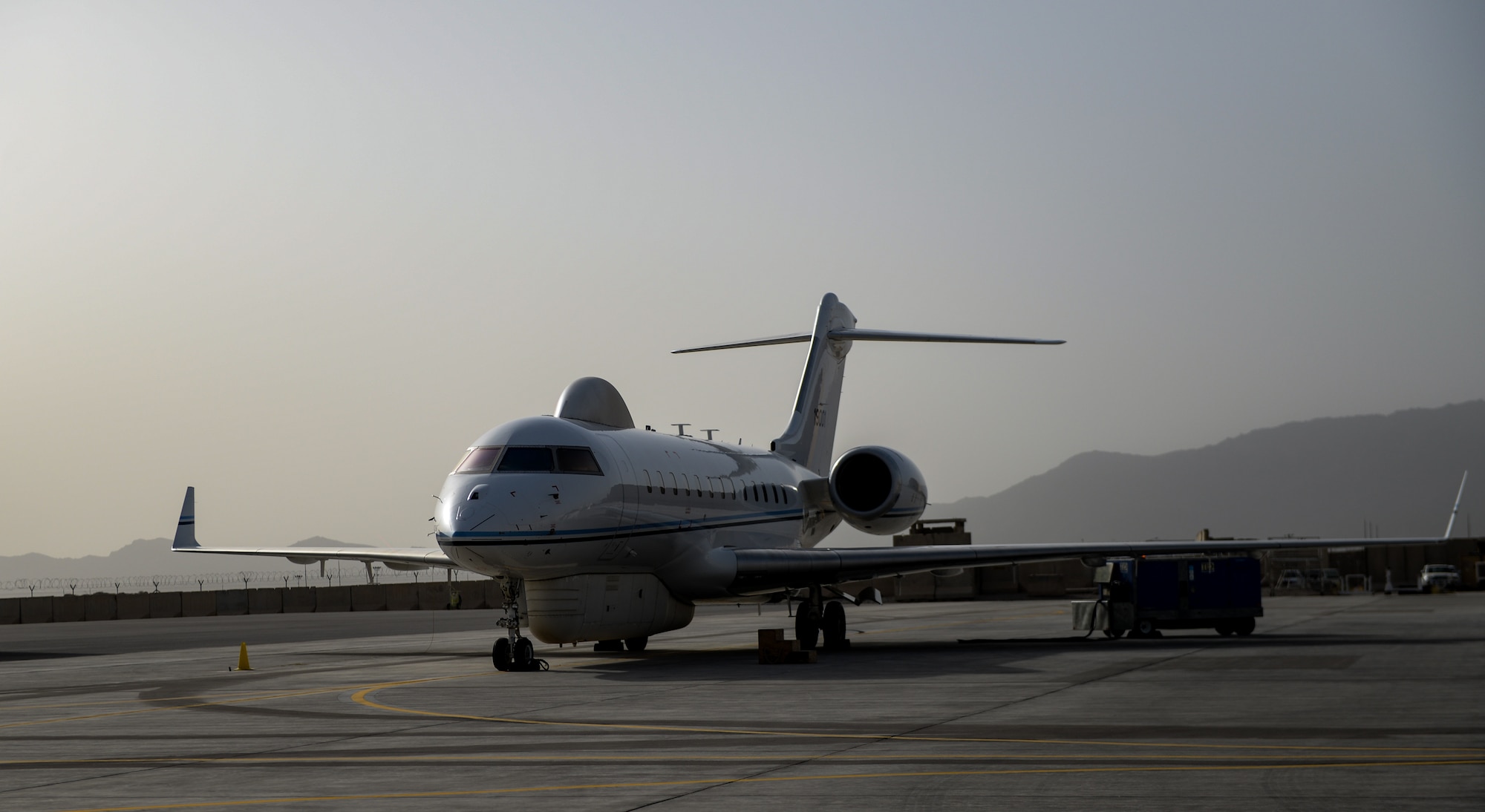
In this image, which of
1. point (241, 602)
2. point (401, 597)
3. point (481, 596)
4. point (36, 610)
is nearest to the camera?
point (36, 610)

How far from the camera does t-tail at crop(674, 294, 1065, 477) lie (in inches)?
1340

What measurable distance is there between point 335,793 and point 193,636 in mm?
31974

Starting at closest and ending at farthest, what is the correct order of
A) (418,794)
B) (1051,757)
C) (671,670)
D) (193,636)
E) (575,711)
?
1. (418,794)
2. (1051,757)
3. (575,711)
4. (671,670)
5. (193,636)

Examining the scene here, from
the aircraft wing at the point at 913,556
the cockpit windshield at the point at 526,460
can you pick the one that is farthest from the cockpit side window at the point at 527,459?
the aircraft wing at the point at 913,556

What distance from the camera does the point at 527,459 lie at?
858 inches

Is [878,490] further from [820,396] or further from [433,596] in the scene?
[433,596]

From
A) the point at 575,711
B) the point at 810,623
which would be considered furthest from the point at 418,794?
the point at 810,623

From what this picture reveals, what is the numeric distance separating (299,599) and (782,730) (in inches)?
2241

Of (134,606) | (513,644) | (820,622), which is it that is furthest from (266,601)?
(513,644)

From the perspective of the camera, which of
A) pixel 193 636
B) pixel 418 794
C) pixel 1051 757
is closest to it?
pixel 418 794

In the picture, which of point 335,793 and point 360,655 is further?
point 360,655

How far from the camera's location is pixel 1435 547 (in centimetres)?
7975

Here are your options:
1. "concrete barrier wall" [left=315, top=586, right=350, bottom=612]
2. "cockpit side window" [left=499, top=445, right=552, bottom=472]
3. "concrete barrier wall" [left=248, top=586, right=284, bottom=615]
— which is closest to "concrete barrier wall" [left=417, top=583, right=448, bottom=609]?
"concrete barrier wall" [left=315, top=586, right=350, bottom=612]

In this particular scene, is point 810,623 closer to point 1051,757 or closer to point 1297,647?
point 1297,647
